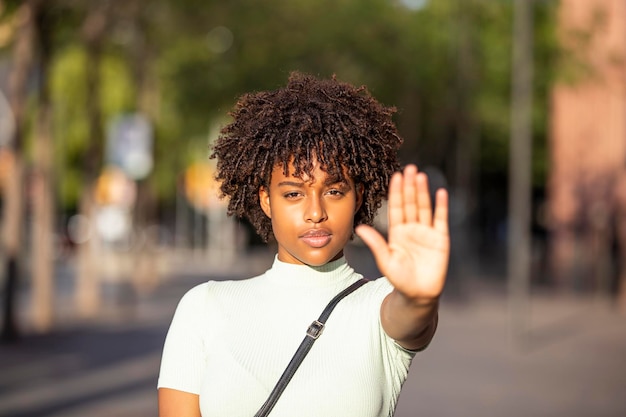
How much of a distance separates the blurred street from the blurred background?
5cm

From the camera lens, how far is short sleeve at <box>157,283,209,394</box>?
2904 millimetres

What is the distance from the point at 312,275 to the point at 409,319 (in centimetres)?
38

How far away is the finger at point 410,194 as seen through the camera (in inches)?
98.8

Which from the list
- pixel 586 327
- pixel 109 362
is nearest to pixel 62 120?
pixel 586 327

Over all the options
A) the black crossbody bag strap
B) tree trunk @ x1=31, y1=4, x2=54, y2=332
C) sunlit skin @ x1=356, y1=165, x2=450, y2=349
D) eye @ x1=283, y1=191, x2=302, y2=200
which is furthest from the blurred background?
sunlit skin @ x1=356, y1=165, x2=450, y2=349

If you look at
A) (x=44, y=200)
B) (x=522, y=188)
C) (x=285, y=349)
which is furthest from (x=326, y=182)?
(x=44, y=200)

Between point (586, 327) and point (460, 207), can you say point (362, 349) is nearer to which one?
point (586, 327)

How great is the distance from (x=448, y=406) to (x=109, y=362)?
4998mm

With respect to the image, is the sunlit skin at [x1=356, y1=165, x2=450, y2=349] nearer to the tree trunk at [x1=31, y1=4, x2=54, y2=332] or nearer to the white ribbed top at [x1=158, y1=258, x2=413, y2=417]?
the white ribbed top at [x1=158, y1=258, x2=413, y2=417]

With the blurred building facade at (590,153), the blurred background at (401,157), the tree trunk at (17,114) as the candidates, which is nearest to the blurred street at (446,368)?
the blurred background at (401,157)

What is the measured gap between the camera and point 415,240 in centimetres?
255

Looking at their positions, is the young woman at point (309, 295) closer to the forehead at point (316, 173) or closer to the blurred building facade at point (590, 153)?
the forehead at point (316, 173)

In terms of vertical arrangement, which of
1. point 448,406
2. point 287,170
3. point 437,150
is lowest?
point 448,406

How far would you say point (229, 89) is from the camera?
2736 cm
